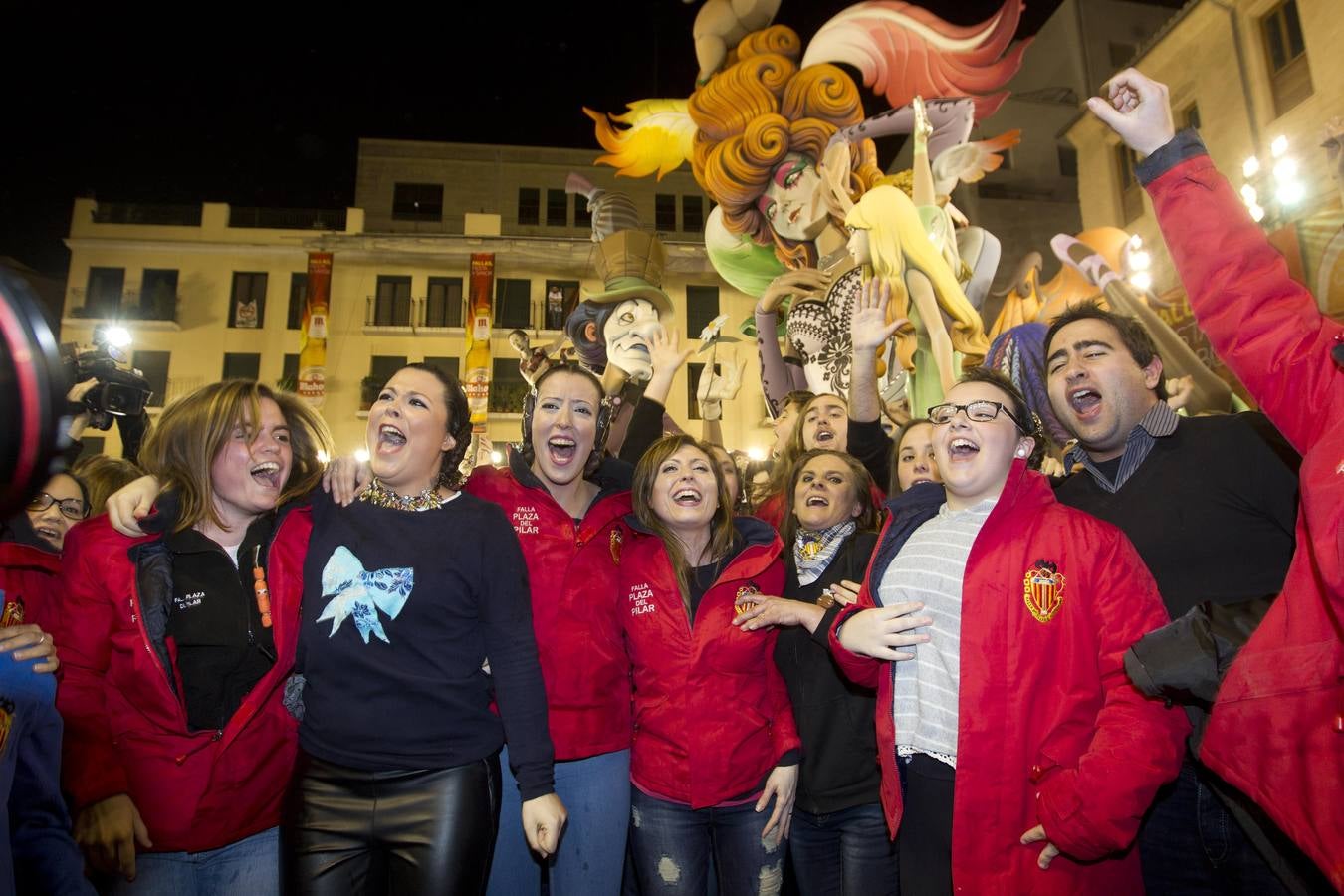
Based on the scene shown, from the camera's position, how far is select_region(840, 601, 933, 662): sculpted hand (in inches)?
79.4

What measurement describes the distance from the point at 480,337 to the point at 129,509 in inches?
750

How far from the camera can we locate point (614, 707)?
2.61 meters

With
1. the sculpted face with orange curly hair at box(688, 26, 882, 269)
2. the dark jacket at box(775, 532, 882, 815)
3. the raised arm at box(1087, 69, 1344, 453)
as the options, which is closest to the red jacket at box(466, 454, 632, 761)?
the dark jacket at box(775, 532, 882, 815)

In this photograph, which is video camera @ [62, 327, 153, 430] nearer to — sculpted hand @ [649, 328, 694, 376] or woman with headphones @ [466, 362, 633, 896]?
woman with headphones @ [466, 362, 633, 896]

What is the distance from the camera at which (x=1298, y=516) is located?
169cm

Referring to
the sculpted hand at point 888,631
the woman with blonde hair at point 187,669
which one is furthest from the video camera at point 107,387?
the sculpted hand at point 888,631

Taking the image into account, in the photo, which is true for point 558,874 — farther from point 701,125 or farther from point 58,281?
point 58,281

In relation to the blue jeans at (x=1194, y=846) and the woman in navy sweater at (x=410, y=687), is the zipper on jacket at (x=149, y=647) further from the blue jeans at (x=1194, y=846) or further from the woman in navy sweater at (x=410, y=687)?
the blue jeans at (x=1194, y=846)

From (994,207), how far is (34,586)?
19433mm

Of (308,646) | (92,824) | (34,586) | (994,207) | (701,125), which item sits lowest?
(92,824)

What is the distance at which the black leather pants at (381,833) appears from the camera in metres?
2.00

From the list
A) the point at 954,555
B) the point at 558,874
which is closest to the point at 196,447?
the point at 558,874

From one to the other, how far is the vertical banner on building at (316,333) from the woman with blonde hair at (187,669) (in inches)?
733

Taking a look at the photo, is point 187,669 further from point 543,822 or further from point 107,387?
point 107,387
